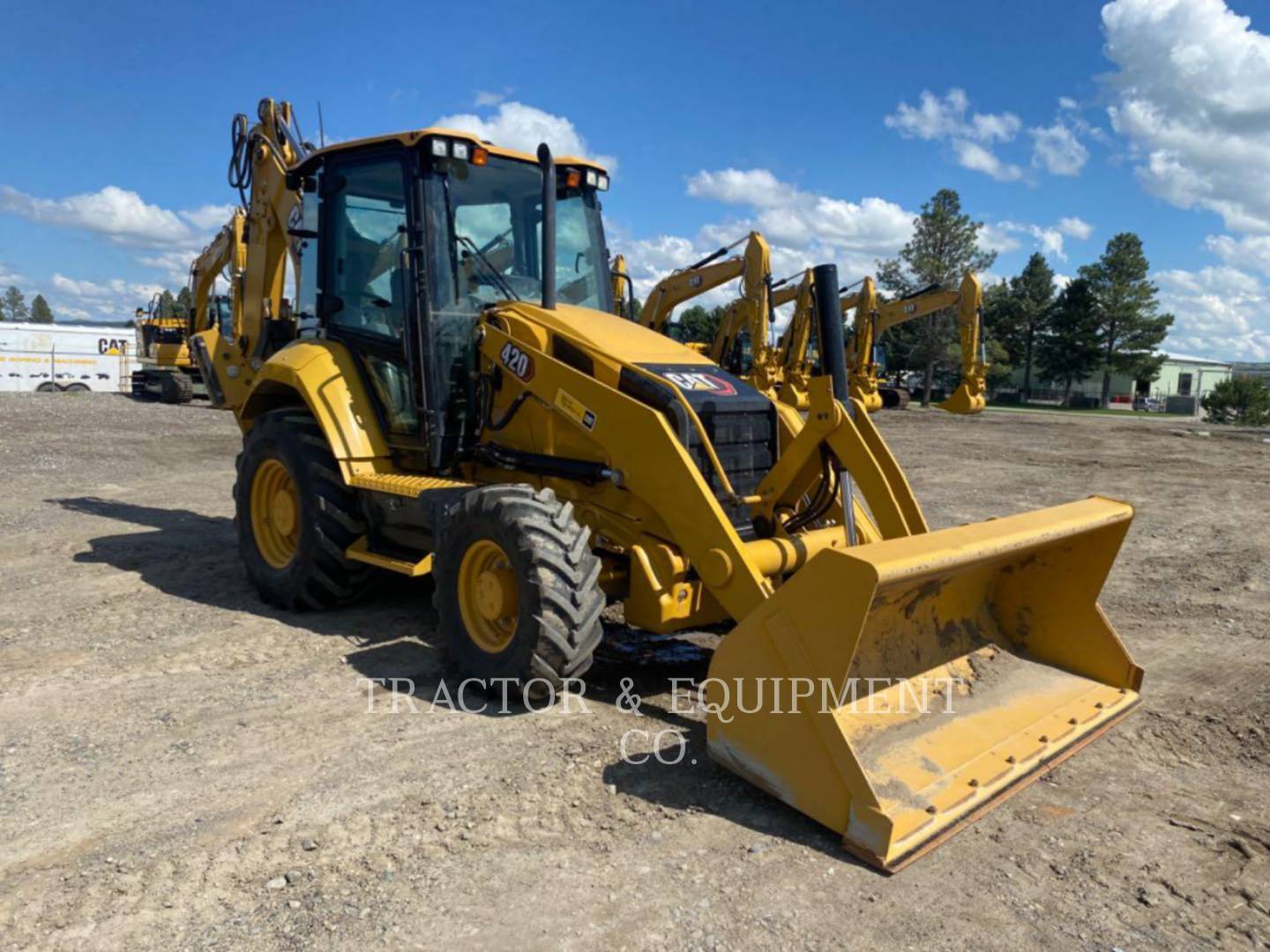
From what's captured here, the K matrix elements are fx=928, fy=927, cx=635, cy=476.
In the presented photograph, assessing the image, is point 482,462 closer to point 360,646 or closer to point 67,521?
point 360,646

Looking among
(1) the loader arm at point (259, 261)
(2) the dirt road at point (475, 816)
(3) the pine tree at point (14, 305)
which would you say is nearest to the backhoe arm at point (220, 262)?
(1) the loader arm at point (259, 261)

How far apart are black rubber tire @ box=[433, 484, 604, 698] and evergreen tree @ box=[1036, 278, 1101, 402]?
186 ft

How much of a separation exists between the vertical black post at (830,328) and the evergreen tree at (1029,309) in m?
58.5

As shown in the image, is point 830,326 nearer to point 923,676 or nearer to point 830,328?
point 830,328

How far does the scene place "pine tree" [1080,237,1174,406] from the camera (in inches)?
2067

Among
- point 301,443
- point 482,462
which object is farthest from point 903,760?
point 301,443

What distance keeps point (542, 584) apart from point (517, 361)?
1552 millimetres

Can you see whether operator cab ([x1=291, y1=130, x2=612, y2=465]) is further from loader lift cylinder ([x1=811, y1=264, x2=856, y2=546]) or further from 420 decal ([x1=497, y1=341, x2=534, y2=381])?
loader lift cylinder ([x1=811, y1=264, x2=856, y2=546])

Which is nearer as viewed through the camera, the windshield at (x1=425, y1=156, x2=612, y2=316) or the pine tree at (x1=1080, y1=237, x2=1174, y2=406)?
the windshield at (x1=425, y1=156, x2=612, y2=316)

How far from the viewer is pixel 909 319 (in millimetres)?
25234

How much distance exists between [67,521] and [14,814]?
658 centimetres

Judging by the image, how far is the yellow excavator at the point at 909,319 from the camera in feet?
72.6

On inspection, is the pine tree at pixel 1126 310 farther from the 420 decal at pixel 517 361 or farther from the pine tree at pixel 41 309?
the pine tree at pixel 41 309

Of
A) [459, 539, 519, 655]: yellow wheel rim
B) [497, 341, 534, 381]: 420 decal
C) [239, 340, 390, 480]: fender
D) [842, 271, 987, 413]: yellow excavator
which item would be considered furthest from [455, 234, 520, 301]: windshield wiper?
[842, 271, 987, 413]: yellow excavator
